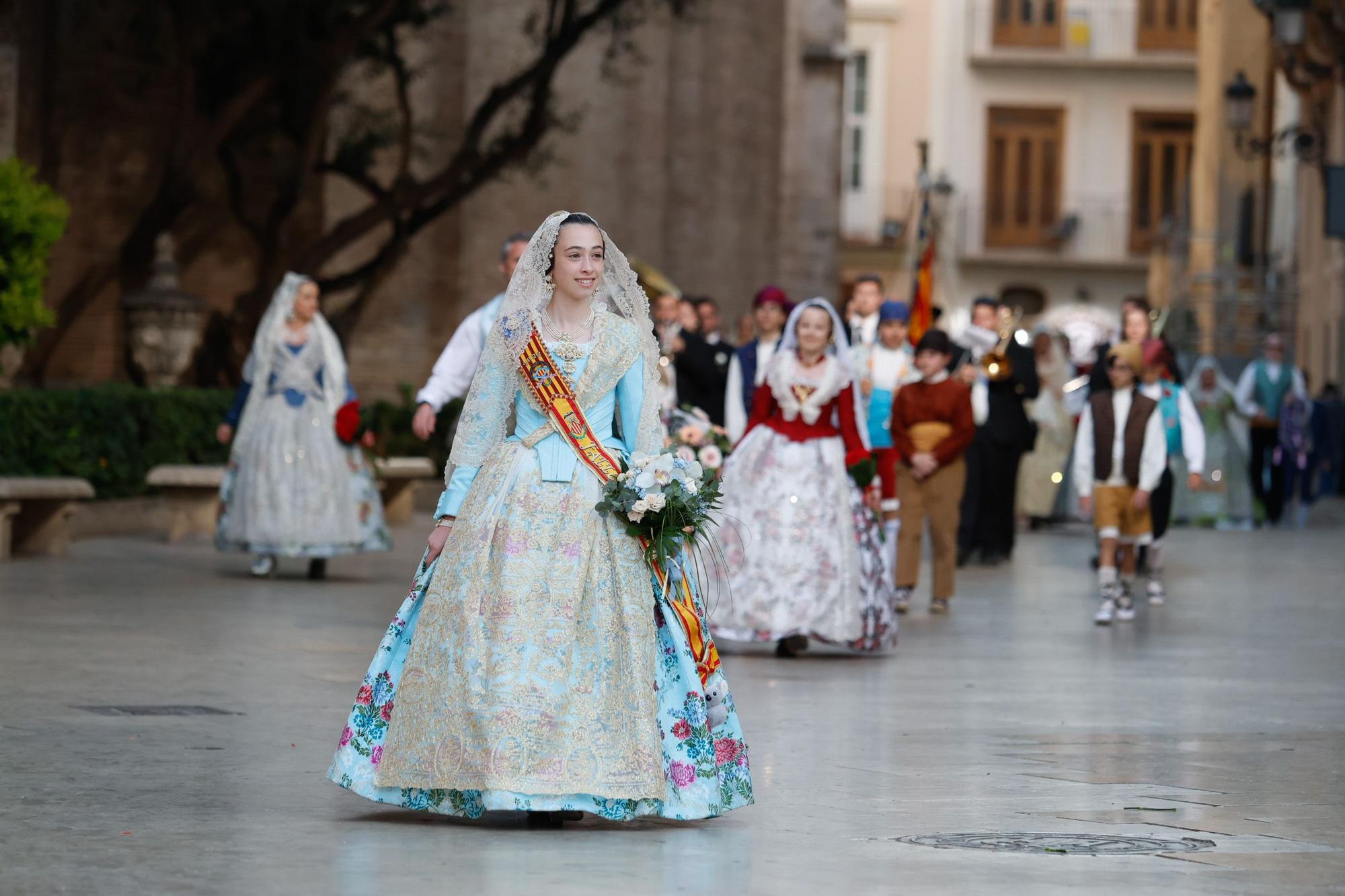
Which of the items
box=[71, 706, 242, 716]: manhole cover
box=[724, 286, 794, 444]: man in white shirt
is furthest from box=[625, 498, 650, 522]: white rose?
box=[724, 286, 794, 444]: man in white shirt

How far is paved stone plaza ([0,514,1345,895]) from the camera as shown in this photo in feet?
20.1

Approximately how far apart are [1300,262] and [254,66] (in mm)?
22045

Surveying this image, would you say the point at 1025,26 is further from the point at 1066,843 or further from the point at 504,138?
the point at 1066,843

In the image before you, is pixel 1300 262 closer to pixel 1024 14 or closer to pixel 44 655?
pixel 1024 14

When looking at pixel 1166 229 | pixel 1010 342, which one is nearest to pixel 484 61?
pixel 1010 342

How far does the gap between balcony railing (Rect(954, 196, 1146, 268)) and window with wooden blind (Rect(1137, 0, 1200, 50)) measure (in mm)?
3965

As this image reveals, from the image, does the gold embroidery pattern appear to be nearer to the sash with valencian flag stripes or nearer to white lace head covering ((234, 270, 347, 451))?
the sash with valencian flag stripes

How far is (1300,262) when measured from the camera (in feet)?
134

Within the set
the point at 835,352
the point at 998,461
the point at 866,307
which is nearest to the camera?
the point at 835,352

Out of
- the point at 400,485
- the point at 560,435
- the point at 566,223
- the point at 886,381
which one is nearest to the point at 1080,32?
the point at 400,485

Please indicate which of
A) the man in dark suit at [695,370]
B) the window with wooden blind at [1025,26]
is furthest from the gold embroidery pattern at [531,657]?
the window with wooden blind at [1025,26]

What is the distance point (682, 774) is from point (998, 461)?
1297cm

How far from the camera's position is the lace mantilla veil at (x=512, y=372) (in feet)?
23.4

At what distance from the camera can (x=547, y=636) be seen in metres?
6.70
